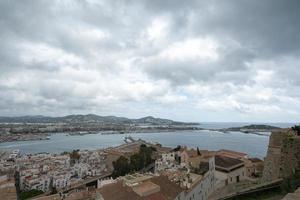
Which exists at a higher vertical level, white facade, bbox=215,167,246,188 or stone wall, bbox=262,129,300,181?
stone wall, bbox=262,129,300,181

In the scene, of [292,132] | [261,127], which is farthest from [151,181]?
[261,127]

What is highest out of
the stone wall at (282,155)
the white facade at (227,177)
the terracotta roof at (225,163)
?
the stone wall at (282,155)

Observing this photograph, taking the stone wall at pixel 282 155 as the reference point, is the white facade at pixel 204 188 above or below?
below

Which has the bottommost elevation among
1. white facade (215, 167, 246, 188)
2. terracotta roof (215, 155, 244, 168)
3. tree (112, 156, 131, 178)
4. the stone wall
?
tree (112, 156, 131, 178)

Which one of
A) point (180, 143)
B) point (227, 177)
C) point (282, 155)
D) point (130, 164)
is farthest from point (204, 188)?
point (180, 143)

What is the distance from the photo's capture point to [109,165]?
5012 centimetres

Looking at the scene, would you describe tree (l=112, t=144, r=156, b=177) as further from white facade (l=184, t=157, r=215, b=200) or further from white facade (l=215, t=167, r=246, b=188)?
white facade (l=215, t=167, r=246, b=188)

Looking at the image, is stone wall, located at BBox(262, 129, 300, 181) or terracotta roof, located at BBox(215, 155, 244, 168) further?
terracotta roof, located at BBox(215, 155, 244, 168)

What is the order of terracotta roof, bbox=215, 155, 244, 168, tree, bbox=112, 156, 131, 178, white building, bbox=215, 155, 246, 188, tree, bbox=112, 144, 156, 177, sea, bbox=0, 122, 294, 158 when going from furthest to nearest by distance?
1. sea, bbox=0, 122, 294, 158
2. tree, bbox=112, 144, 156, 177
3. tree, bbox=112, 156, 131, 178
4. terracotta roof, bbox=215, 155, 244, 168
5. white building, bbox=215, 155, 246, 188

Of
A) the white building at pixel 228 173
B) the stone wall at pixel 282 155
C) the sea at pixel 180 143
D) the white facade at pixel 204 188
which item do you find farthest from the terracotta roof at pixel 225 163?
the sea at pixel 180 143

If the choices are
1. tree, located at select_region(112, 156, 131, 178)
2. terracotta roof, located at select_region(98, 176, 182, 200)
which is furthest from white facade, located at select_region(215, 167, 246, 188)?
tree, located at select_region(112, 156, 131, 178)

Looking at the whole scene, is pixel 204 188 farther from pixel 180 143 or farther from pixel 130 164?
pixel 180 143

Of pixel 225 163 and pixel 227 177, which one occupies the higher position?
pixel 225 163

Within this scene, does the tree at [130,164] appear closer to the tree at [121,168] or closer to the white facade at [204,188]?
the tree at [121,168]
